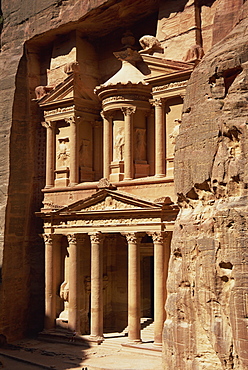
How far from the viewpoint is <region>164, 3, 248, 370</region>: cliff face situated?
33.5ft

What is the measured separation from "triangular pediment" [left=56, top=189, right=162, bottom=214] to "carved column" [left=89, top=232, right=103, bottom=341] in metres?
1.16

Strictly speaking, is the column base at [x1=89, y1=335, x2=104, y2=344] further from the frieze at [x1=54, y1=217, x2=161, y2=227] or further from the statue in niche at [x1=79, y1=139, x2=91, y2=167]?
the statue in niche at [x1=79, y1=139, x2=91, y2=167]

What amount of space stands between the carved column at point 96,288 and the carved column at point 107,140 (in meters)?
3.23

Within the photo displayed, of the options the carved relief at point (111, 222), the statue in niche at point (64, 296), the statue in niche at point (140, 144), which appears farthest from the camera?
the statue in niche at point (64, 296)

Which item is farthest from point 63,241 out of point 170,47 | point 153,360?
point 170,47

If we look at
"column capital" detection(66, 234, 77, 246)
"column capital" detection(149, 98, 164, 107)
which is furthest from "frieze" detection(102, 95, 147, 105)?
"column capital" detection(66, 234, 77, 246)

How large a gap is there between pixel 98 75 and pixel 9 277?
34.6ft

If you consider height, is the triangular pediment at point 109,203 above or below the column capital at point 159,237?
above

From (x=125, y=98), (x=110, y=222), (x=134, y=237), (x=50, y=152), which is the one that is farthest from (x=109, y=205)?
(x=50, y=152)

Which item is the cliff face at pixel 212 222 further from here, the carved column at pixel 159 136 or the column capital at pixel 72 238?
the column capital at pixel 72 238

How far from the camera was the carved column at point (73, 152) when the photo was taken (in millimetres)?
24828

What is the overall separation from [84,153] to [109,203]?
4.31m

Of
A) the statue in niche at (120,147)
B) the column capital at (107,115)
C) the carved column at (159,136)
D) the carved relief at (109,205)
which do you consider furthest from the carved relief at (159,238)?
the column capital at (107,115)

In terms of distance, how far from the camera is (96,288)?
22328 mm
